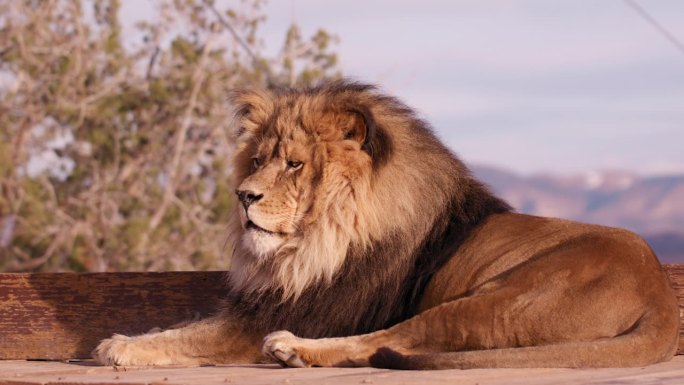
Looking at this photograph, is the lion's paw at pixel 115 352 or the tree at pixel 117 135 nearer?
the lion's paw at pixel 115 352

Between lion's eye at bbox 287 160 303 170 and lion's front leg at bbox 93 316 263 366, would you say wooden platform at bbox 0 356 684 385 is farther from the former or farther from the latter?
lion's eye at bbox 287 160 303 170

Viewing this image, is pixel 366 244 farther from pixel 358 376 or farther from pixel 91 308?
pixel 91 308

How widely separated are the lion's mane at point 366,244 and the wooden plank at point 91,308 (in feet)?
1.95

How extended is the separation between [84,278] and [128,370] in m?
1.23

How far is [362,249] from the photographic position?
454 centimetres

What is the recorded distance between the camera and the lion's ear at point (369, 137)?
4539 mm

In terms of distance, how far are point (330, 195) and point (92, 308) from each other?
1411 mm

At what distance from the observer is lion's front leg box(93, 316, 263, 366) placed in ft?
15.1

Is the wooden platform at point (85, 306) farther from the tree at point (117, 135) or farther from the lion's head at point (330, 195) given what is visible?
the tree at point (117, 135)

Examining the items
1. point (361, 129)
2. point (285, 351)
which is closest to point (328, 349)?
point (285, 351)

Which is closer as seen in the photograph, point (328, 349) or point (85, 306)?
point (328, 349)

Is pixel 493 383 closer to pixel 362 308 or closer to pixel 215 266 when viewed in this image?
pixel 362 308

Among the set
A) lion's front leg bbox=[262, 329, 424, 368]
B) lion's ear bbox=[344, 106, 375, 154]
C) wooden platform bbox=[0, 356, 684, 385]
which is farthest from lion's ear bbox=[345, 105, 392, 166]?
wooden platform bbox=[0, 356, 684, 385]

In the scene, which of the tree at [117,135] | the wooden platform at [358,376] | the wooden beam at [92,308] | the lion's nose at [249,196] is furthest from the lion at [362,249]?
the tree at [117,135]
